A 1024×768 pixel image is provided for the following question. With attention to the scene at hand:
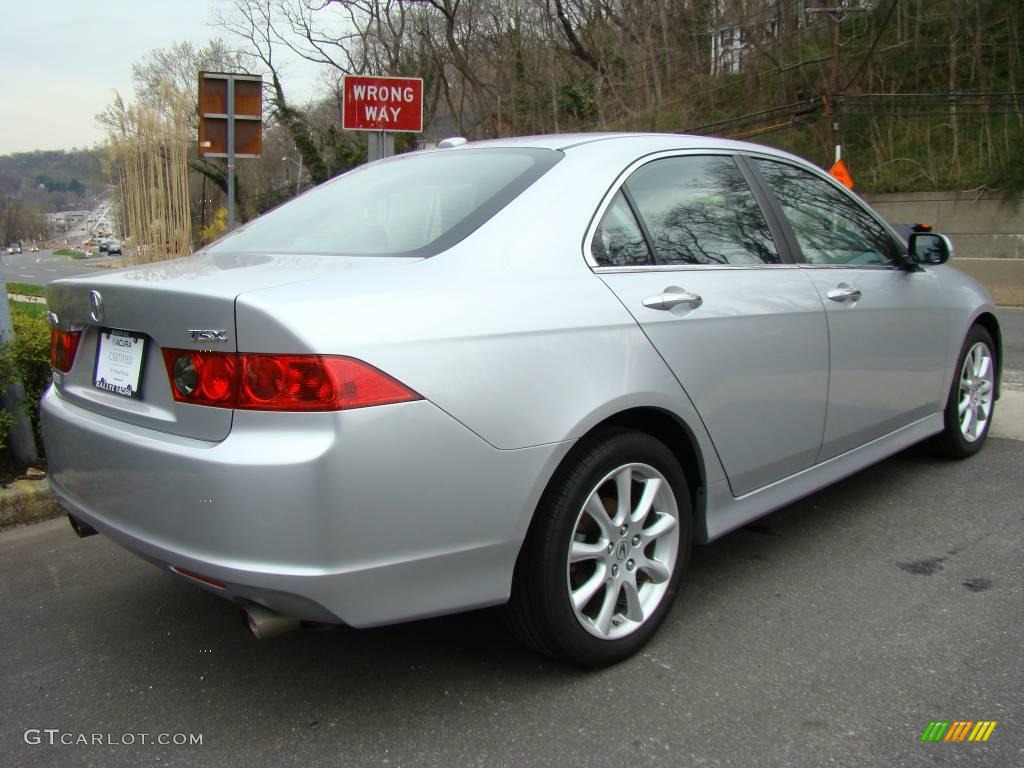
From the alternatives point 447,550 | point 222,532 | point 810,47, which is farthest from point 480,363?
point 810,47

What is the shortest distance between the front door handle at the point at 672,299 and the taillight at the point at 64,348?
1741 mm

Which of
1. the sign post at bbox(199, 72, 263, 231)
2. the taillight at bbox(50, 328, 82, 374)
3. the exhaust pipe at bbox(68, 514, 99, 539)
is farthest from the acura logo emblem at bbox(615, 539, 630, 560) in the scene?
the sign post at bbox(199, 72, 263, 231)

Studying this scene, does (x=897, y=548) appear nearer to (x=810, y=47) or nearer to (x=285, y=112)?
(x=810, y=47)

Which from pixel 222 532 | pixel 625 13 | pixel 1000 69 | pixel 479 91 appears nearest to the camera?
pixel 222 532

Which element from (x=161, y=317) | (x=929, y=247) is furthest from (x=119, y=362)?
(x=929, y=247)

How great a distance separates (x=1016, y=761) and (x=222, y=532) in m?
1.98

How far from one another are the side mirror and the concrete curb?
166 inches

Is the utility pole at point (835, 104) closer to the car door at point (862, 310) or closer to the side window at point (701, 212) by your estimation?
the car door at point (862, 310)

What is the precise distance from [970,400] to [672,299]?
8.86ft

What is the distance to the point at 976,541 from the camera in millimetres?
3484

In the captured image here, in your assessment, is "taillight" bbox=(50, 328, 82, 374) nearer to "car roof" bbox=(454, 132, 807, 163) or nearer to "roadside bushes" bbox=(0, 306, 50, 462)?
"car roof" bbox=(454, 132, 807, 163)

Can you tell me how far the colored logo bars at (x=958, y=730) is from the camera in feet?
7.12

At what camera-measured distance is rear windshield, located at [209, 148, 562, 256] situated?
98.6 inches

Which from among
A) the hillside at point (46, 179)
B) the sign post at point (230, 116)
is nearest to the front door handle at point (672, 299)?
the sign post at point (230, 116)
